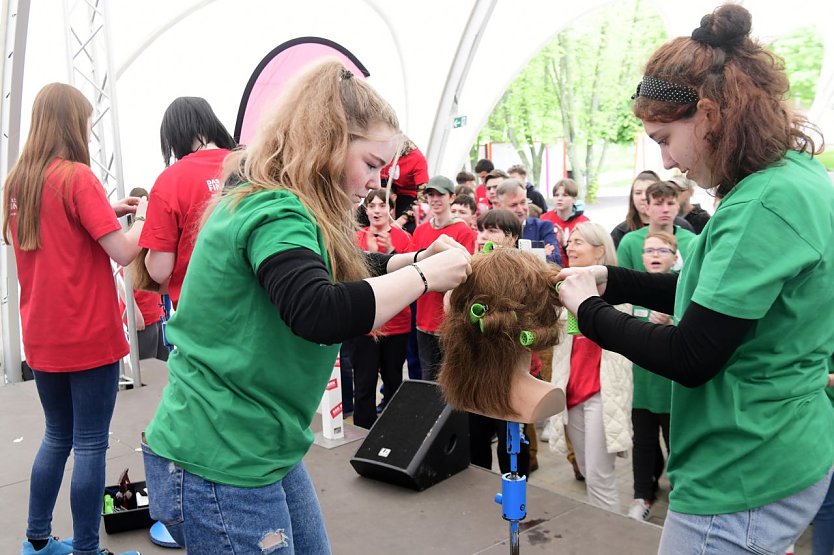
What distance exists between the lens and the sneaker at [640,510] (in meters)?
3.66

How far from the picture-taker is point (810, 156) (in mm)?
1393

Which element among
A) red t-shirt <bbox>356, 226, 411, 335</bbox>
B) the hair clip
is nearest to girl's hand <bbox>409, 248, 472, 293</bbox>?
the hair clip

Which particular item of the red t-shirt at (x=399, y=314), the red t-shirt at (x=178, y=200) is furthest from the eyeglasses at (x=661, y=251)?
the red t-shirt at (x=178, y=200)

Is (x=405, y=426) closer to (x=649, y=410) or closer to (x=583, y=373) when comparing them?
(x=583, y=373)

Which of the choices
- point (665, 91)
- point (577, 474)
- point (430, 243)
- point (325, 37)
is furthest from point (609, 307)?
point (325, 37)

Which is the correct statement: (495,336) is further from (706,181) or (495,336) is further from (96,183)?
(96,183)

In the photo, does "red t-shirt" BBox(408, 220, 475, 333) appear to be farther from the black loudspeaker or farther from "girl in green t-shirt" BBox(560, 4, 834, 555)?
"girl in green t-shirt" BBox(560, 4, 834, 555)

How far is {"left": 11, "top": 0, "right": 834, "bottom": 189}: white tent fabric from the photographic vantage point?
838 centimetres

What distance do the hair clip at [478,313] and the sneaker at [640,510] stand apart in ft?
7.38

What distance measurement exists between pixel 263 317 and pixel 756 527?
1.05 metres

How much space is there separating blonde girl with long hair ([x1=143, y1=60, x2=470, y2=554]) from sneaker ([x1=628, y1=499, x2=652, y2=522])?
265cm

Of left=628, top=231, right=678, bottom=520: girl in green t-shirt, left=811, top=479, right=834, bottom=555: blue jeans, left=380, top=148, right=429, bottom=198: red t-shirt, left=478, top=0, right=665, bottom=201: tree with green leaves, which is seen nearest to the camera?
left=811, top=479, right=834, bottom=555: blue jeans

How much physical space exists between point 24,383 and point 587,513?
500 centimetres

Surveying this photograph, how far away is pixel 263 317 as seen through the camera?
1379 millimetres
